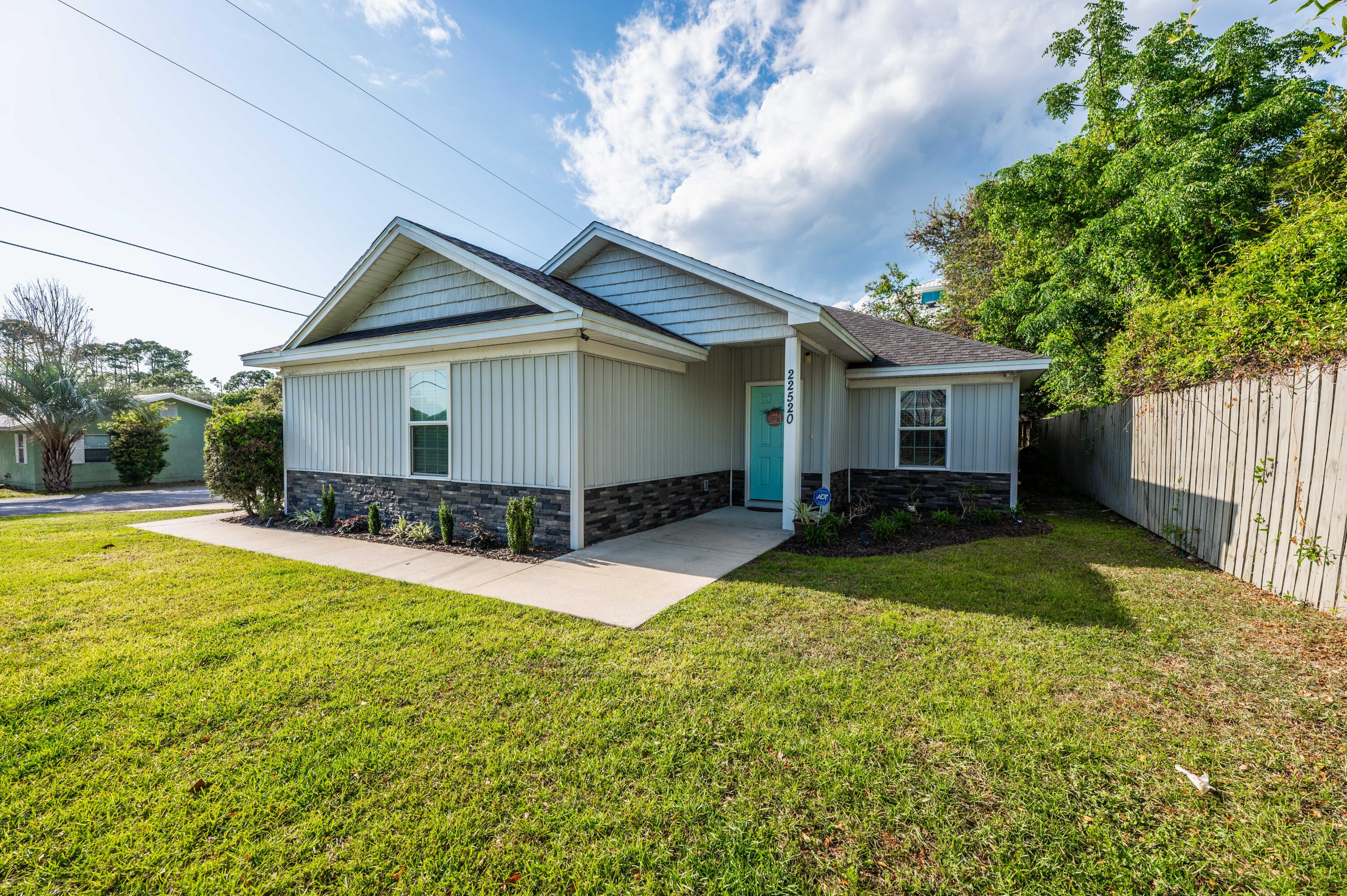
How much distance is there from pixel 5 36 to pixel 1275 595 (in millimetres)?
16646

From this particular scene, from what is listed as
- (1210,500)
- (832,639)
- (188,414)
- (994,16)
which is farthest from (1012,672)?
(188,414)

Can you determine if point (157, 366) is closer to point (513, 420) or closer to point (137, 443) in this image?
point (137, 443)

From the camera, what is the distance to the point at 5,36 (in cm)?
739

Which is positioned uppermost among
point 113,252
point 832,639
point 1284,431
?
point 113,252

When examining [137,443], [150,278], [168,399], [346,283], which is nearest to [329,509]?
[346,283]

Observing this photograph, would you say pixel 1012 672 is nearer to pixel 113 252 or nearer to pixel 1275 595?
pixel 1275 595

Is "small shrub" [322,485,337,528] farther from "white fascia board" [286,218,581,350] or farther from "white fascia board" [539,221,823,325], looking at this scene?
"white fascia board" [539,221,823,325]

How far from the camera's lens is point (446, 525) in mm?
7469

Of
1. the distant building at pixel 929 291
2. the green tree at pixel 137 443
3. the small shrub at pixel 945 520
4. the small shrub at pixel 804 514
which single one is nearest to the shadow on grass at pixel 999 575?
the small shrub at pixel 945 520

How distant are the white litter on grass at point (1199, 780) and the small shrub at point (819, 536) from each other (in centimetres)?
470

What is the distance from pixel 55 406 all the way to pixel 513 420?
2206cm

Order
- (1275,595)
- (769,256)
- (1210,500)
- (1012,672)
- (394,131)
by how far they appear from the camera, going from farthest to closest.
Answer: (769,256) < (394,131) < (1210,500) < (1275,595) < (1012,672)

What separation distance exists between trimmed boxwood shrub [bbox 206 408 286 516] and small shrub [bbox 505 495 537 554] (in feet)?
19.7

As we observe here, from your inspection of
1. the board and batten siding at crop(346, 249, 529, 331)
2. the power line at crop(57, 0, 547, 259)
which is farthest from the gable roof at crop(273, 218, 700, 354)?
the power line at crop(57, 0, 547, 259)
